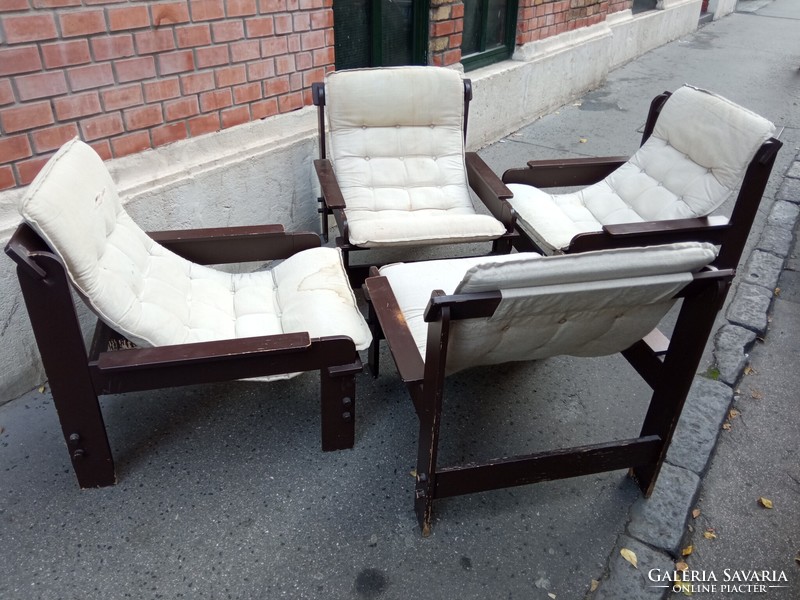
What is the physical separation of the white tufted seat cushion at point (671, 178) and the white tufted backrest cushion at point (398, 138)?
417 millimetres

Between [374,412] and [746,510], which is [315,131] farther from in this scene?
[746,510]

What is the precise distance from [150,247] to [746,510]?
2342mm

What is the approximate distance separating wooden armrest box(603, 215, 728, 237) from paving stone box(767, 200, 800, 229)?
1.59 metres

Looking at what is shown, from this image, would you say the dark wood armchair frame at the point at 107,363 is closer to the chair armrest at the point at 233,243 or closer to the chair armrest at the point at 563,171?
the chair armrest at the point at 233,243

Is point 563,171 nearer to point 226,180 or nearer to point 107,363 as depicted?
point 226,180

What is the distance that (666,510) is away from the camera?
7.20ft

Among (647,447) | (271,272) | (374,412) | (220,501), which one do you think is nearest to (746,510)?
(647,447)

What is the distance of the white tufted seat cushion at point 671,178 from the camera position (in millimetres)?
3000

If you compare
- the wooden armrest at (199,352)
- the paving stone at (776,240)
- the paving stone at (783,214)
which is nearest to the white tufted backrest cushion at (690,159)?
the paving stone at (776,240)

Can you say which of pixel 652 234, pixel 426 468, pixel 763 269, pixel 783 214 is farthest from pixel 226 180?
pixel 783 214

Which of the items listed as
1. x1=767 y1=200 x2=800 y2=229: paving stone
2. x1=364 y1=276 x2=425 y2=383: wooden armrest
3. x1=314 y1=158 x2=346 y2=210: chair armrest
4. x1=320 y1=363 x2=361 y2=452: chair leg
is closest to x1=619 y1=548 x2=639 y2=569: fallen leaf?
x1=364 y1=276 x2=425 y2=383: wooden armrest

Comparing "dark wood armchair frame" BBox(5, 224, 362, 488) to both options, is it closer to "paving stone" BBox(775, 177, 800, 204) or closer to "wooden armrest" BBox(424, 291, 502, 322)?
"wooden armrest" BBox(424, 291, 502, 322)

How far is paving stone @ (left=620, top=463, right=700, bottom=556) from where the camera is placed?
2.10 metres

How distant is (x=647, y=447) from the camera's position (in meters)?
2.13
